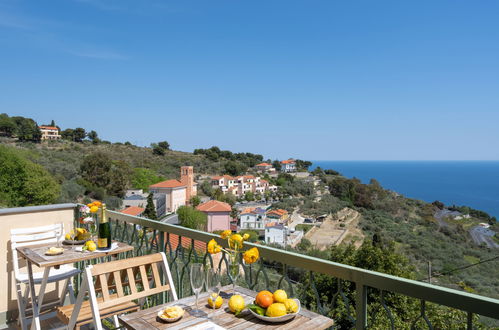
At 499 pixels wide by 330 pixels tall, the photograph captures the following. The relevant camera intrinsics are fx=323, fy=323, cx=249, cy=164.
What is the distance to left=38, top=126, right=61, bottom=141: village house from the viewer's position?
173 feet

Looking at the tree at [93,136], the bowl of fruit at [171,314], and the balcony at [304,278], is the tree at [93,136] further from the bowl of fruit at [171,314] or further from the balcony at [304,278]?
the bowl of fruit at [171,314]

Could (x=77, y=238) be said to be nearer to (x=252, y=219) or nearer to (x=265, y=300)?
(x=265, y=300)

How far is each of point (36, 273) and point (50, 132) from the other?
60763 mm

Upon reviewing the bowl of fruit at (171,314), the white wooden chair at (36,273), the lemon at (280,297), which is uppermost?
the lemon at (280,297)

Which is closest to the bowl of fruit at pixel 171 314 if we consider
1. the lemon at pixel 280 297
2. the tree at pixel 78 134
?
the lemon at pixel 280 297

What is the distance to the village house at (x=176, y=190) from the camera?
145 ft

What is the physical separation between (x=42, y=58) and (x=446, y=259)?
41434 millimetres

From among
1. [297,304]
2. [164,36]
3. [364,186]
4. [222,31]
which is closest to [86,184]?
[164,36]

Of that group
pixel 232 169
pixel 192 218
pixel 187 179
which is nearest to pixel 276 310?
pixel 192 218

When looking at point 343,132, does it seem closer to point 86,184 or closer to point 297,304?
point 86,184

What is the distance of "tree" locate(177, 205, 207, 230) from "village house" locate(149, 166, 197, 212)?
6.75 metres

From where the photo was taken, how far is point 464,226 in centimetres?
4503

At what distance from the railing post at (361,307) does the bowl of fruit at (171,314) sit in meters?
0.84

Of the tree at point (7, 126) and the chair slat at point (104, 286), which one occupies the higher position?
the tree at point (7, 126)
